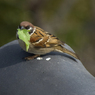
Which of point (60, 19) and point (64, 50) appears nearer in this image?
point (64, 50)

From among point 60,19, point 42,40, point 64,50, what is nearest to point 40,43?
point 42,40

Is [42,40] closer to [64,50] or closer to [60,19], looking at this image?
[64,50]

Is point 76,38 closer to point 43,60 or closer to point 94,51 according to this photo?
point 94,51

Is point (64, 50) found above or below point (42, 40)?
below

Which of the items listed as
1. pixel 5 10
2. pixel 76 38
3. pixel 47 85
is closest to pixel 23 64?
pixel 47 85

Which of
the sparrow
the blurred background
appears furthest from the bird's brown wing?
the blurred background

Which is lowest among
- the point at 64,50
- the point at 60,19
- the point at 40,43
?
the point at 60,19

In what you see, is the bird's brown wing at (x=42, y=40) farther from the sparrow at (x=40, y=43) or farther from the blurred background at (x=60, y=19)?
the blurred background at (x=60, y=19)

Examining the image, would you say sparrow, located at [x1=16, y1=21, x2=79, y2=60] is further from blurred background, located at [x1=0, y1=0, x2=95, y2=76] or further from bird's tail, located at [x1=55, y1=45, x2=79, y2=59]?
blurred background, located at [x1=0, y1=0, x2=95, y2=76]
